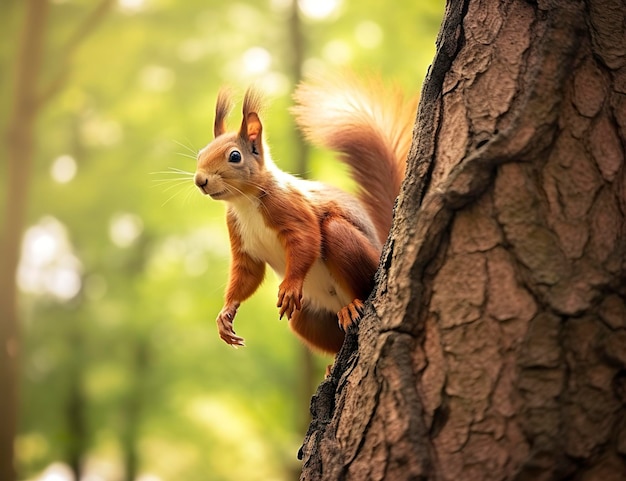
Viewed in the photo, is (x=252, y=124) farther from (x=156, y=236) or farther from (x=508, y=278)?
(x=156, y=236)

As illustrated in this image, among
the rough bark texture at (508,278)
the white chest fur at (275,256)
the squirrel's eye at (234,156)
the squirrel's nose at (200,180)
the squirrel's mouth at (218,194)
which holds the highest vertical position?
the squirrel's eye at (234,156)

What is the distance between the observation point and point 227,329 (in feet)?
6.49

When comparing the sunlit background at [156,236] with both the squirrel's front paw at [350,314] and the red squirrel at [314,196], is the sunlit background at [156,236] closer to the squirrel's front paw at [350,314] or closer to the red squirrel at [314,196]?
the red squirrel at [314,196]

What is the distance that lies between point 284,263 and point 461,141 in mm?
945

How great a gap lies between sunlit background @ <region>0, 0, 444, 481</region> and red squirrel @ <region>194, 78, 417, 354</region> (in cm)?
253

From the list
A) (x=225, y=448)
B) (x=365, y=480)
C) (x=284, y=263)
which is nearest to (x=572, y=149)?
(x=365, y=480)

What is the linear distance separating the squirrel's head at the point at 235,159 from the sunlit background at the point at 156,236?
2435mm

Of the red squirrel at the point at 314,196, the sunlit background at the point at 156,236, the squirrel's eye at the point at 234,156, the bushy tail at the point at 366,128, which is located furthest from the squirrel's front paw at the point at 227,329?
the sunlit background at the point at 156,236

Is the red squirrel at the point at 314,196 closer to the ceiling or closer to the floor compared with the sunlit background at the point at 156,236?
closer to the floor

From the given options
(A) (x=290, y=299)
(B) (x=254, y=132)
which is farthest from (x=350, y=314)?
(B) (x=254, y=132)

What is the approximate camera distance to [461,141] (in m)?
1.32

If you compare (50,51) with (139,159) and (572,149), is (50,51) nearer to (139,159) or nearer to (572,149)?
(139,159)

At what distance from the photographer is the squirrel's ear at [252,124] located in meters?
2.17

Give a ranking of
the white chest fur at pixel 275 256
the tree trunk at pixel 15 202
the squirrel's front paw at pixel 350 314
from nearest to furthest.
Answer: the squirrel's front paw at pixel 350 314
the white chest fur at pixel 275 256
the tree trunk at pixel 15 202
